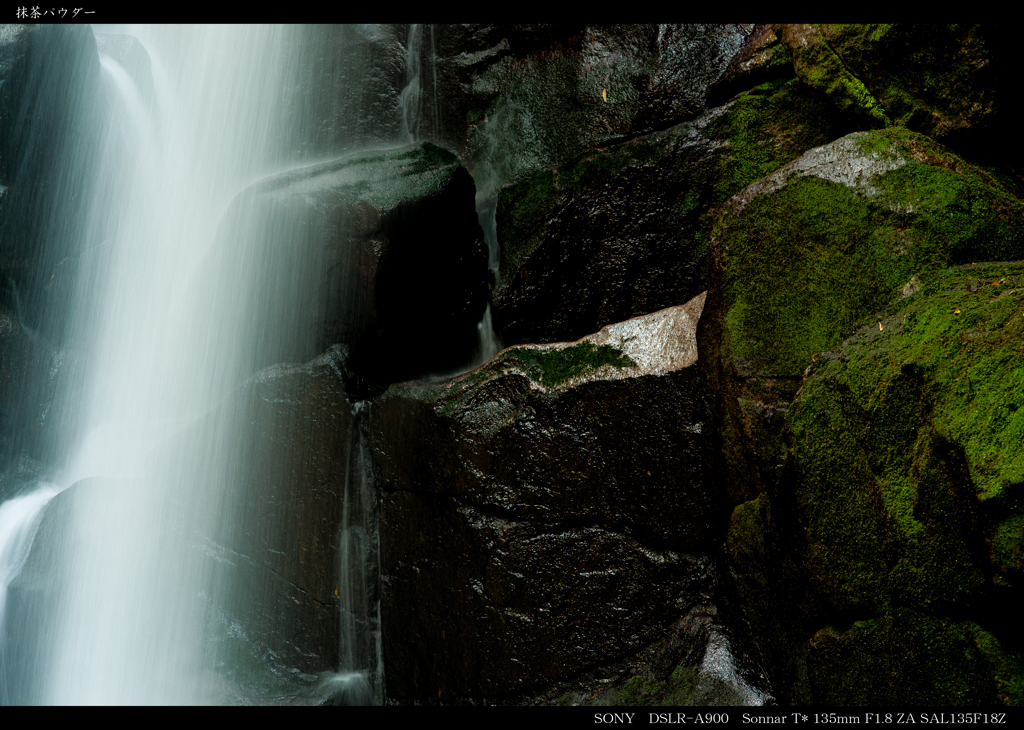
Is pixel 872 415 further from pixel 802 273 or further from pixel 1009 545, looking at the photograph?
pixel 802 273

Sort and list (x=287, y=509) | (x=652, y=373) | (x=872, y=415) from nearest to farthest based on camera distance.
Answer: (x=872, y=415)
(x=652, y=373)
(x=287, y=509)

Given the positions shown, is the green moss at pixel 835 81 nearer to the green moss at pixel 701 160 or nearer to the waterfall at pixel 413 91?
the green moss at pixel 701 160

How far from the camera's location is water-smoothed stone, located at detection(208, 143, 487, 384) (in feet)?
17.8

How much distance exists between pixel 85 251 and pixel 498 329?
6346 millimetres

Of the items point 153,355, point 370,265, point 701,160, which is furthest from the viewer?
point 153,355

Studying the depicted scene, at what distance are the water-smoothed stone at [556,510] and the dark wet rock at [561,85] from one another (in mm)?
1978

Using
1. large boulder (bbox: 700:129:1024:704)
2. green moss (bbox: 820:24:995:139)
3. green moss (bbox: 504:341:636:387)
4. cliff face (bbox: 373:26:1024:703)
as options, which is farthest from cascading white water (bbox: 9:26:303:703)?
green moss (bbox: 820:24:995:139)

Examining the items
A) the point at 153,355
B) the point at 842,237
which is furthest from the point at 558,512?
the point at 153,355

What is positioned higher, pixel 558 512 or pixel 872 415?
pixel 558 512

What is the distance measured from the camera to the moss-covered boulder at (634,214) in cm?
478

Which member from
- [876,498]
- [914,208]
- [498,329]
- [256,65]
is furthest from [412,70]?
[876,498]

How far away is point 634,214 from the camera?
516 cm

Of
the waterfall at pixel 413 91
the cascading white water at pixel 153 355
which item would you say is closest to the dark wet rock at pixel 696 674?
the cascading white water at pixel 153 355

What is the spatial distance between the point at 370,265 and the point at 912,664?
14.4 feet
